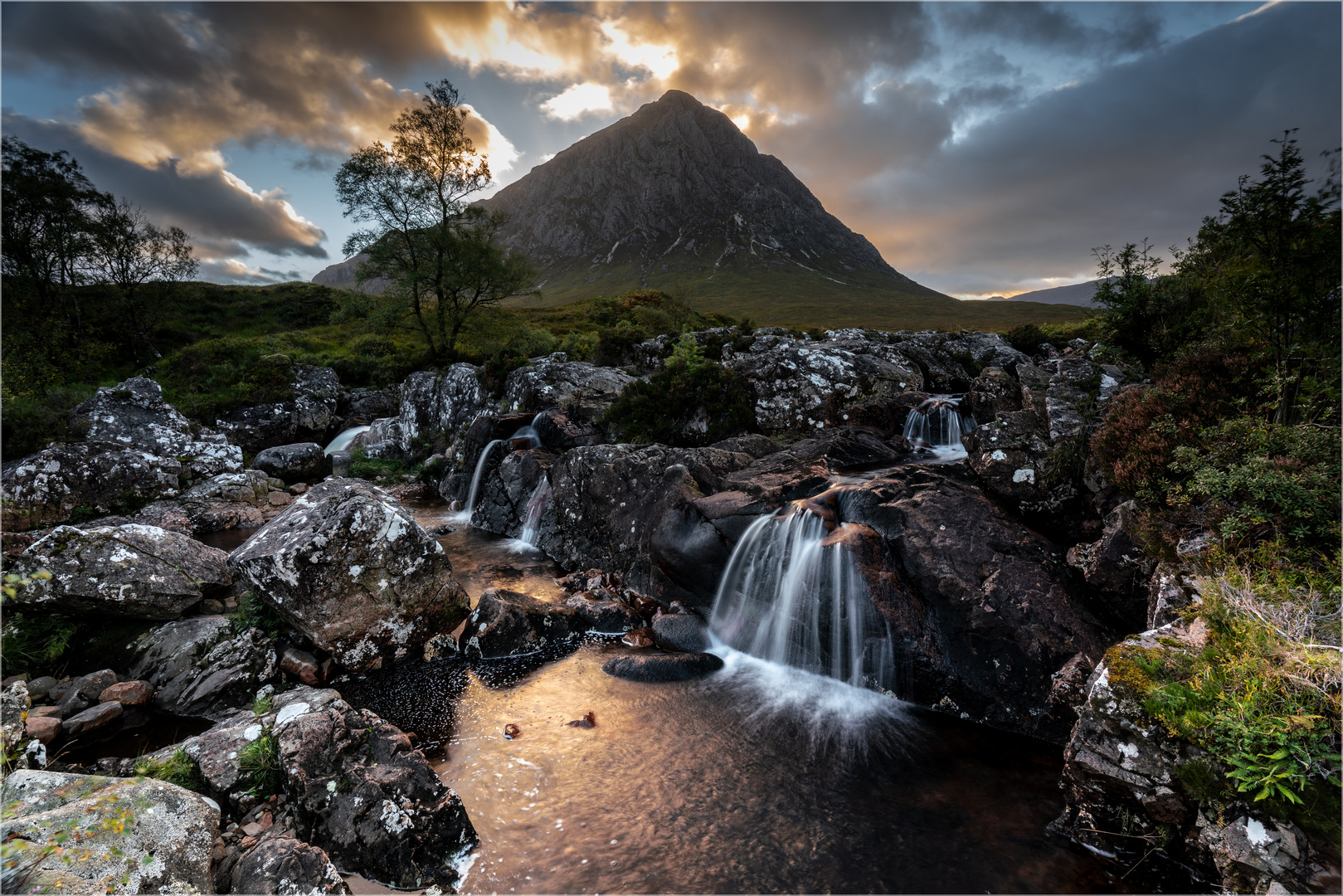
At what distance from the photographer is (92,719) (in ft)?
25.0

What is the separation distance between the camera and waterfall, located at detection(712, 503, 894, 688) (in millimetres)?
9391

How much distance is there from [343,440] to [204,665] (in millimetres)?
24016

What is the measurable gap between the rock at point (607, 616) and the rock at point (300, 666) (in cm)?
530

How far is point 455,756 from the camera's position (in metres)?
7.70

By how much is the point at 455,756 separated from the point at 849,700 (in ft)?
23.5

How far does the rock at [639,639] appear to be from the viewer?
1114cm

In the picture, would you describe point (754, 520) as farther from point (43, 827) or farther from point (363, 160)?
point (363, 160)

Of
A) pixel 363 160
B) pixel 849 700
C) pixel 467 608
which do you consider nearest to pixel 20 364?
pixel 363 160

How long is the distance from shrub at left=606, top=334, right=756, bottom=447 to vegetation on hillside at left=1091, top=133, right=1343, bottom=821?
11090mm

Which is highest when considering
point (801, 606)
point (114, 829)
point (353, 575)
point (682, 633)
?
point (353, 575)

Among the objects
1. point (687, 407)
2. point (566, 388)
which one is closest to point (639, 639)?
point (687, 407)

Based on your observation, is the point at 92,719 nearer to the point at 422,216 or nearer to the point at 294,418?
the point at 294,418

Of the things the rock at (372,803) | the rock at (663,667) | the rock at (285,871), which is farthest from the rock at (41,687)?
the rock at (663,667)

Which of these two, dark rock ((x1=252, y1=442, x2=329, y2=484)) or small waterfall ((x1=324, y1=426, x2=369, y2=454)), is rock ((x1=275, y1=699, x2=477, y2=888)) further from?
small waterfall ((x1=324, y1=426, x2=369, y2=454))
